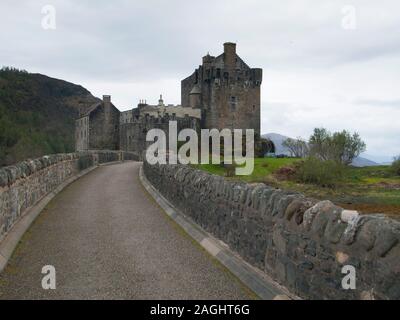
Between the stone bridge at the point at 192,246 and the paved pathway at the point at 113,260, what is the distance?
0.06 feet

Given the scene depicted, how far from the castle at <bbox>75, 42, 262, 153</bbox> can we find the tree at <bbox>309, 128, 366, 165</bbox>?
14.5 metres

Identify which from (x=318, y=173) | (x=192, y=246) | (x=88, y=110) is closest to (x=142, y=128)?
(x=88, y=110)

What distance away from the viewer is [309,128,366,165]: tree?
52.6m

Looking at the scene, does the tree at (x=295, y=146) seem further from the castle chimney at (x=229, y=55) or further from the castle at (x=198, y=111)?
the castle chimney at (x=229, y=55)

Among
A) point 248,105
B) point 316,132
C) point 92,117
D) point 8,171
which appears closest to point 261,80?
point 248,105

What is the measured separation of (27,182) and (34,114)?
14006cm

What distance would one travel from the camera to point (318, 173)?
45.5 metres

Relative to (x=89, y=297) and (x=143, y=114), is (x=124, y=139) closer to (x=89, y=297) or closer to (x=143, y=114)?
(x=143, y=114)

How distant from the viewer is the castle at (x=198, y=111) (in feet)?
218

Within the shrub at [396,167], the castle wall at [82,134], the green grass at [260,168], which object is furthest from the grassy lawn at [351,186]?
the castle wall at [82,134]

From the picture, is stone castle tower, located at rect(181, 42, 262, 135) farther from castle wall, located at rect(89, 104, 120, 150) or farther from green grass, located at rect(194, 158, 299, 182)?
green grass, located at rect(194, 158, 299, 182)

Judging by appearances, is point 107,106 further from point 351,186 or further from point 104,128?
point 351,186

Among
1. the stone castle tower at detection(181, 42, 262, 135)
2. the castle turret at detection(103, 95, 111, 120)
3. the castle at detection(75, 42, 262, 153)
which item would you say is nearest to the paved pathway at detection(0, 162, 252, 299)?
the castle at detection(75, 42, 262, 153)
